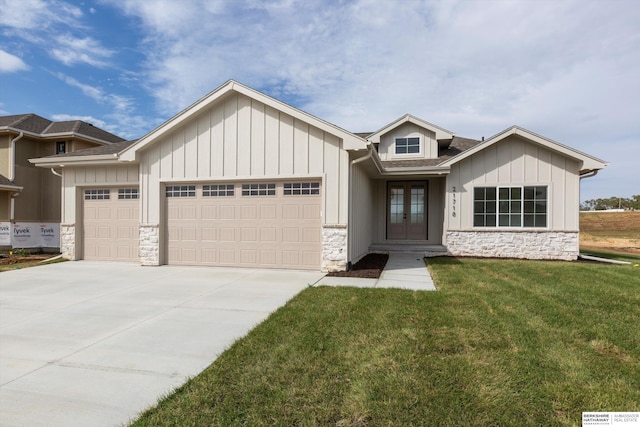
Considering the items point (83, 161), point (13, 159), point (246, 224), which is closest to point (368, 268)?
point (246, 224)

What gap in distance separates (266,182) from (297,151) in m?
1.24

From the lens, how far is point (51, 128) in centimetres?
1630

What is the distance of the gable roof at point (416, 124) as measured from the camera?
13656 millimetres

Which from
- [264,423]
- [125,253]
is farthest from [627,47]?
[125,253]

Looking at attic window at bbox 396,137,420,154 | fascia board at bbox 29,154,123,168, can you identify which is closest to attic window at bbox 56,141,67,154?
fascia board at bbox 29,154,123,168

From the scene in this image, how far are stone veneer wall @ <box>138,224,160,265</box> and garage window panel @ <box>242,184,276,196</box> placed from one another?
9.52ft

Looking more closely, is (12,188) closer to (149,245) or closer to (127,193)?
(127,193)

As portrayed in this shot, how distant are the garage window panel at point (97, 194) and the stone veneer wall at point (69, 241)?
41.3 inches

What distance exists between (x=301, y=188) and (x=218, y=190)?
97.9 inches

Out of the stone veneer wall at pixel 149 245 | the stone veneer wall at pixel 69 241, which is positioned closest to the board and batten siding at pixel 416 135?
the stone veneer wall at pixel 149 245

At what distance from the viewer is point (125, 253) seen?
10242mm

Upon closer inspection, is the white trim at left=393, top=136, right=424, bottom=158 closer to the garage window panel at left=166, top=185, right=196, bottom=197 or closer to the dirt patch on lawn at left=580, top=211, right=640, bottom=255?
the garage window panel at left=166, top=185, right=196, bottom=197

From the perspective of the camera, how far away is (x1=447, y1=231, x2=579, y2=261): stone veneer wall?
10.5m

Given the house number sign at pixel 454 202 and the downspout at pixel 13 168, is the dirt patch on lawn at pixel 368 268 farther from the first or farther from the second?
the downspout at pixel 13 168
